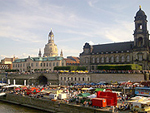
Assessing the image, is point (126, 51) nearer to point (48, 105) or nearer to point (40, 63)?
point (48, 105)

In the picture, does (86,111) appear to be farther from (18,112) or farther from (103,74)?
(103,74)

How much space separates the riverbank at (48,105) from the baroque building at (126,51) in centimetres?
4261

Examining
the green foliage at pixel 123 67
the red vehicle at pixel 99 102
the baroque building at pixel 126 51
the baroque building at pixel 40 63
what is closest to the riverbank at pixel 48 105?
the red vehicle at pixel 99 102

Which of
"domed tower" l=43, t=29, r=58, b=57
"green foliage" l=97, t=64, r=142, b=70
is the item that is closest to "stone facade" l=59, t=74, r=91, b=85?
"green foliage" l=97, t=64, r=142, b=70

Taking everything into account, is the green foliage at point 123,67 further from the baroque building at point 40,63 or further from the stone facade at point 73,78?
the baroque building at point 40,63

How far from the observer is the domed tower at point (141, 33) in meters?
67.8

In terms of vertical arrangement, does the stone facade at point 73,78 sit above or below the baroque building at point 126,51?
below

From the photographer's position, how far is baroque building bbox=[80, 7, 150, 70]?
67750 mm

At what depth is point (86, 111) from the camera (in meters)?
29.8

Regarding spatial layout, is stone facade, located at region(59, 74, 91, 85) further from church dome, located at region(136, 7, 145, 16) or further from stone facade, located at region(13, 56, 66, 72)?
stone facade, located at region(13, 56, 66, 72)

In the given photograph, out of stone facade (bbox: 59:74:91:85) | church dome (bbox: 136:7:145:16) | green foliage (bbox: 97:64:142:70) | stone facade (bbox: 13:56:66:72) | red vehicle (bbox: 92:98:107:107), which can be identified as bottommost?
red vehicle (bbox: 92:98:107:107)

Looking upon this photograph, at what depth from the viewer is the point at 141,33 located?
68062 millimetres

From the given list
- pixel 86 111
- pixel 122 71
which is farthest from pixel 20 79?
pixel 86 111

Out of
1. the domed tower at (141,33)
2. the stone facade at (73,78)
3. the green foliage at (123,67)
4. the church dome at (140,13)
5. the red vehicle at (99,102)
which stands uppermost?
the church dome at (140,13)
